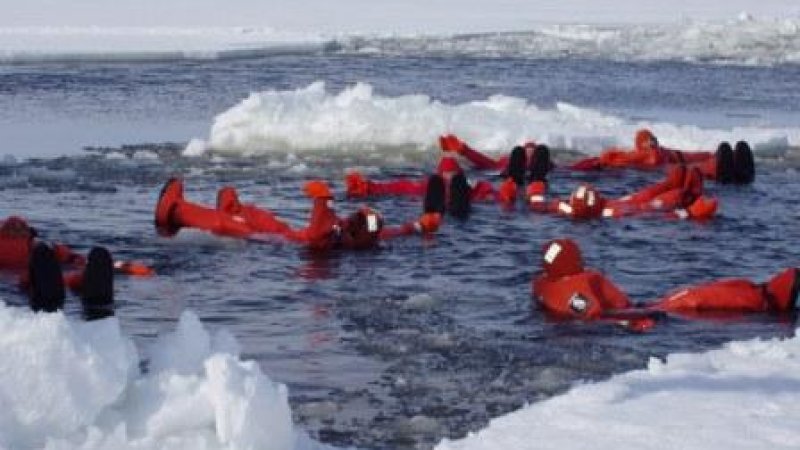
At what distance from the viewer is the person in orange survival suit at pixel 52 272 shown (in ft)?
28.3

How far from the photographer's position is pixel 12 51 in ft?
92.2

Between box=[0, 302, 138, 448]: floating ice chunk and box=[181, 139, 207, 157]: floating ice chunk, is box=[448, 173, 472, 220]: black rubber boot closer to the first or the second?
box=[181, 139, 207, 157]: floating ice chunk

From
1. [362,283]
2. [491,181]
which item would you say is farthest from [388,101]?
[362,283]

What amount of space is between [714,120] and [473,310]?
1220 cm

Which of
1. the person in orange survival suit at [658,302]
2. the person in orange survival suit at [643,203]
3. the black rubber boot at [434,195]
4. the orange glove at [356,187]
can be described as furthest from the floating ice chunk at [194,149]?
the person in orange survival suit at [658,302]

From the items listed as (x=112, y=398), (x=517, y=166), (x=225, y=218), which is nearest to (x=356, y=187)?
(x=517, y=166)

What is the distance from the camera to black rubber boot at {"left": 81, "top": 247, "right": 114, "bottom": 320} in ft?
29.0

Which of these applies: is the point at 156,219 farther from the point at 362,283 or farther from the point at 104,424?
the point at 104,424

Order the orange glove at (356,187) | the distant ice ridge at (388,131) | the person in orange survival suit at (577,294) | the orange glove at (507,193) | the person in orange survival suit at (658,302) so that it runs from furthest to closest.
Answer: the distant ice ridge at (388,131)
the orange glove at (356,187)
the orange glove at (507,193)
the person in orange survival suit at (658,302)
the person in orange survival suit at (577,294)

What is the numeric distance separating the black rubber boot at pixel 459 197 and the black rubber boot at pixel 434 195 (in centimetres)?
17

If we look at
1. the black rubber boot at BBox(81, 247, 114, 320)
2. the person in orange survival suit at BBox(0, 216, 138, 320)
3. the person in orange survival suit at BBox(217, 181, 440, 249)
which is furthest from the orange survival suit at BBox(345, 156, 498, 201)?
the black rubber boot at BBox(81, 247, 114, 320)

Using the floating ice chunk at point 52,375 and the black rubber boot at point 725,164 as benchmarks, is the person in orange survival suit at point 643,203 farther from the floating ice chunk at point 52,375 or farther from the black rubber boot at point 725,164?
the floating ice chunk at point 52,375

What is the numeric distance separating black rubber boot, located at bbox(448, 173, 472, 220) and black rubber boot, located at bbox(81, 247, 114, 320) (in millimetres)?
3860

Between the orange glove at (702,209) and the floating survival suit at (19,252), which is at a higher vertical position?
the floating survival suit at (19,252)
